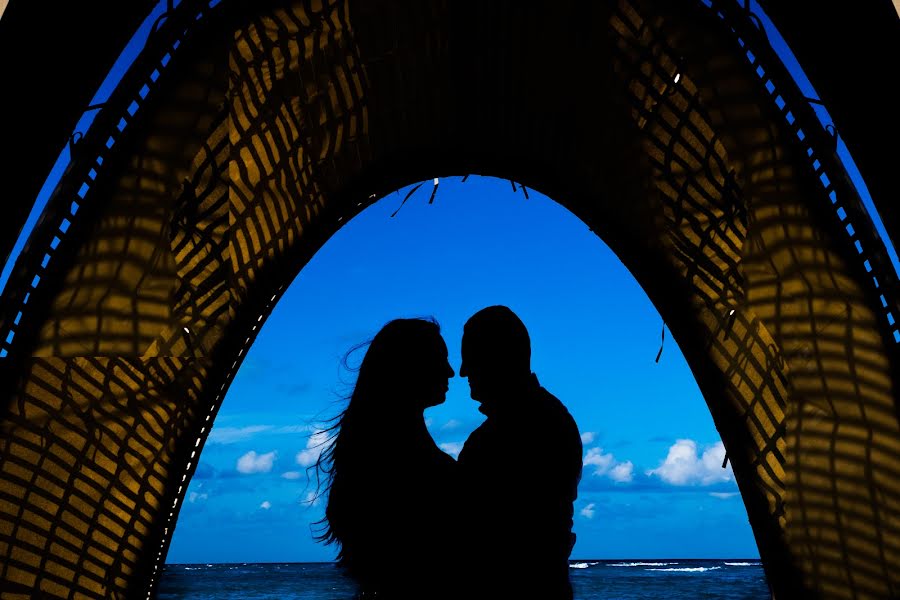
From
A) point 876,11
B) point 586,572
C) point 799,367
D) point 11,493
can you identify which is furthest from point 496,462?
point 586,572

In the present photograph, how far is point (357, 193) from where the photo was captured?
543 centimetres

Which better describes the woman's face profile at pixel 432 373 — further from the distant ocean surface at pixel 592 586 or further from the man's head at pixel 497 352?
the distant ocean surface at pixel 592 586

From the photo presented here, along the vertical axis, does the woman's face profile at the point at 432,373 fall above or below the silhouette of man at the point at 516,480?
above

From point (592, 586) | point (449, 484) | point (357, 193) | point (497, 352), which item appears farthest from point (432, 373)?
point (592, 586)

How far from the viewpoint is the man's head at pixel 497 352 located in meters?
2.04

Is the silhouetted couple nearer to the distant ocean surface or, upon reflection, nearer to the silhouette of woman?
the silhouette of woman

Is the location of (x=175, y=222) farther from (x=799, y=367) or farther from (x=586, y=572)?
(x=586, y=572)

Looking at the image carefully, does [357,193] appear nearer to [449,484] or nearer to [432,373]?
[432,373]

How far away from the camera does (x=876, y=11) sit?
3289mm

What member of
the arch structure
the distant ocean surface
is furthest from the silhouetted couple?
the distant ocean surface

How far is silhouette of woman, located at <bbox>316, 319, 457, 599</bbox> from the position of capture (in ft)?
6.02

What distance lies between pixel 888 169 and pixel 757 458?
6.59 ft

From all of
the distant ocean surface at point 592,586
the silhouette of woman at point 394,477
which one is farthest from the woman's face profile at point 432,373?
the distant ocean surface at point 592,586

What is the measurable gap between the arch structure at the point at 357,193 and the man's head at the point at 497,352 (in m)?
2.54
